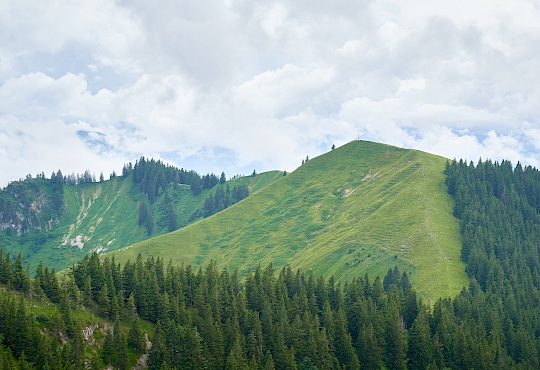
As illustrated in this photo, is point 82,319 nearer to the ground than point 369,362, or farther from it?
farther from it

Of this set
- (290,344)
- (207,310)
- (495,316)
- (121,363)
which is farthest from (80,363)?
(495,316)

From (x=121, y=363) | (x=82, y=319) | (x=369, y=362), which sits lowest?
(x=369, y=362)

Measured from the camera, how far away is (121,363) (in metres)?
113

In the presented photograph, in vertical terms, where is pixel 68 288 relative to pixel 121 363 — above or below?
above

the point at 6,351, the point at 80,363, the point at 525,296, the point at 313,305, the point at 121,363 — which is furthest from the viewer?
the point at 525,296

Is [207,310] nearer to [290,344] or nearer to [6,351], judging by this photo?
[290,344]

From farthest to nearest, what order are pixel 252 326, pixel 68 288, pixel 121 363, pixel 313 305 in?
pixel 313 305, pixel 252 326, pixel 68 288, pixel 121 363

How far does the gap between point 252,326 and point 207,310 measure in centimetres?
1202

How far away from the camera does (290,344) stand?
13312 centimetres

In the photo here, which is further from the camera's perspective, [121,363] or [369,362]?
[369,362]

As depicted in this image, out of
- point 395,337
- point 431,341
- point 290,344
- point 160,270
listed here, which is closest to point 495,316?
point 431,341

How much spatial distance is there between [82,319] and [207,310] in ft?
103

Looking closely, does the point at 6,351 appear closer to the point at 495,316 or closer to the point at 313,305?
the point at 313,305

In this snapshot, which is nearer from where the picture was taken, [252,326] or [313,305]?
[252,326]
